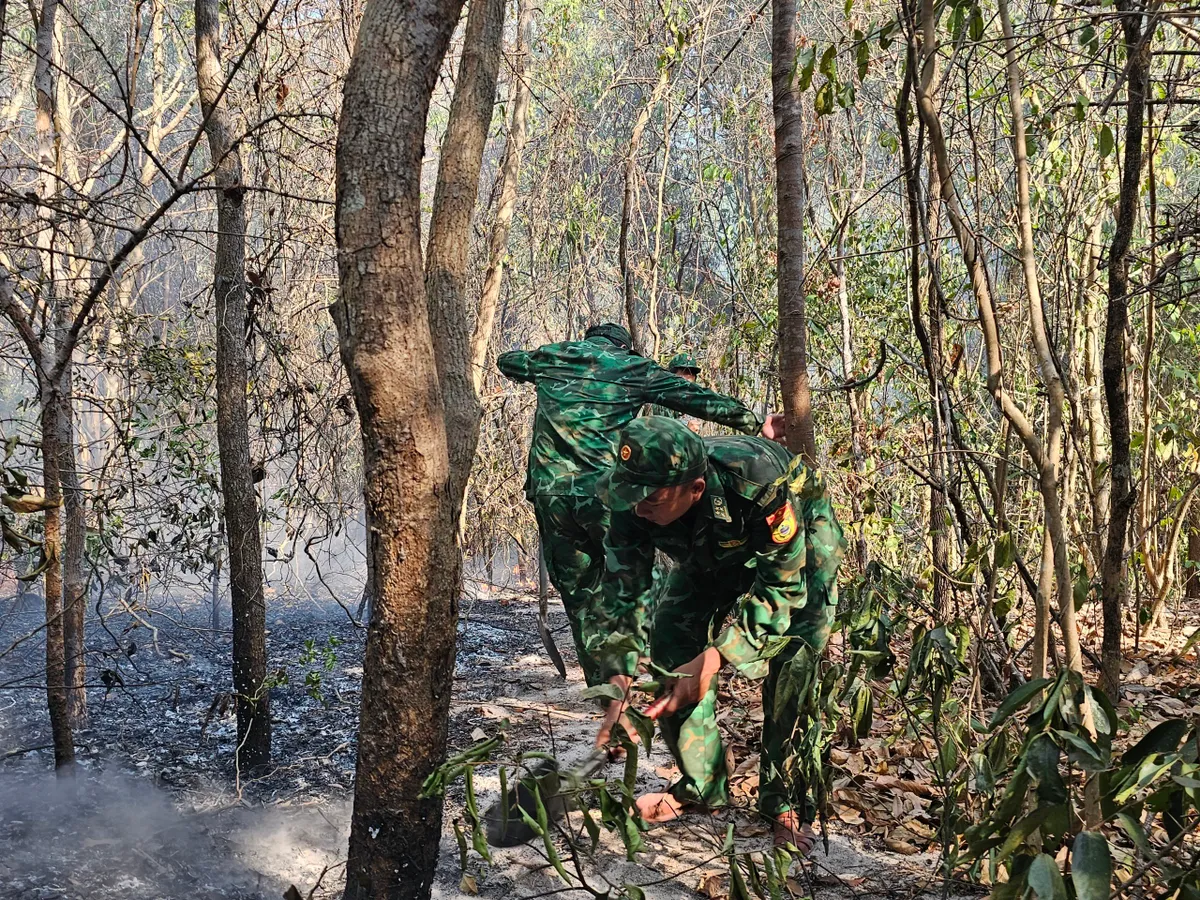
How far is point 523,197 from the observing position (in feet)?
26.1

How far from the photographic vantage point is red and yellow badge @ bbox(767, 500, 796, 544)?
2799 mm

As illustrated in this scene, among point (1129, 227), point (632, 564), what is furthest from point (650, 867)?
point (1129, 227)

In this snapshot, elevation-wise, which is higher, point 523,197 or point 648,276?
point 523,197

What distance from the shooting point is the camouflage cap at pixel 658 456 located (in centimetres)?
274

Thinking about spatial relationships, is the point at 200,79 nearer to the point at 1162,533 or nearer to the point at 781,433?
the point at 781,433

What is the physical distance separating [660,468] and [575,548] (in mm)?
1686

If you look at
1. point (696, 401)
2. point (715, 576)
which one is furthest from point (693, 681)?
point (696, 401)

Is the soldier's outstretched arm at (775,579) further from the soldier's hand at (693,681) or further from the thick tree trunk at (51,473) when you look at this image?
the thick tree trunk at (51,473)

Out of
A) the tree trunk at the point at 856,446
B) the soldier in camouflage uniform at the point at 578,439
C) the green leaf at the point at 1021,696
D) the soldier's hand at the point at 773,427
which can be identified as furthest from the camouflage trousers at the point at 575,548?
the green leaf at the point at 1021,696

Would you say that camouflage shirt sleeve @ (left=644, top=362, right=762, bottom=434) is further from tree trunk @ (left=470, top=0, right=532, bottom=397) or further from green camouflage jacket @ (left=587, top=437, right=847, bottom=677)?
tree trunk @ (left=470, top=0, right=532, bottom=397)

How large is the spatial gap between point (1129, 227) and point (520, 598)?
733cm

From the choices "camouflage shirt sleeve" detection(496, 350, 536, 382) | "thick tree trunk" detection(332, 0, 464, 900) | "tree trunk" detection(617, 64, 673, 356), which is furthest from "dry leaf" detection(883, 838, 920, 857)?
"tree trunk" detection(617, 64, 673, 356)

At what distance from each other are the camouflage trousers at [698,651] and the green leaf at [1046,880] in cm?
165

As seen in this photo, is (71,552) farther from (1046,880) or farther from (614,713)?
(1046,880)
